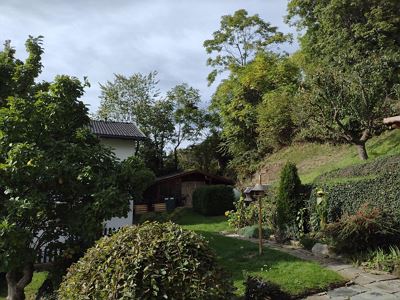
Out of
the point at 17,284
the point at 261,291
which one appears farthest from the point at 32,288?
the point at 261,291

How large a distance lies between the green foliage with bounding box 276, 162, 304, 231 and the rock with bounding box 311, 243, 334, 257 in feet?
5.56

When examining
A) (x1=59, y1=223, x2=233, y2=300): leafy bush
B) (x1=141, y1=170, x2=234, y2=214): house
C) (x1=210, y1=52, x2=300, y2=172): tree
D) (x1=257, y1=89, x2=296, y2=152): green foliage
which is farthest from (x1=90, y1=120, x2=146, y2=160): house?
(x1=59, y1=223, x2=233, y2=300): leafy bush

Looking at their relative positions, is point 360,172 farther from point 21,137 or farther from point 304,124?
point 21,137

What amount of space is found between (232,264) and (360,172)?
7.25 meters

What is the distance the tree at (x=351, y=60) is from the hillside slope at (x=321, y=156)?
74 centimetres

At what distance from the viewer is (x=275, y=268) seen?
7918 millimetres

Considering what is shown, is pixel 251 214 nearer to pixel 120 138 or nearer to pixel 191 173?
pixel 120 138

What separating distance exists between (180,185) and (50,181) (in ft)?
67.9

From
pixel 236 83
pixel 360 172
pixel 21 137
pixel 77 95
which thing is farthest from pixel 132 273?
pixel 236 83

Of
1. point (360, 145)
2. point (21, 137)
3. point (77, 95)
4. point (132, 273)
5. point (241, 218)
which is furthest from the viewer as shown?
point (360, 145)

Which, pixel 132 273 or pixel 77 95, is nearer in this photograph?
pixel 132 273

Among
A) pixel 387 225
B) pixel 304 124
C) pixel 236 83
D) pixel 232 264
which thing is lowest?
pixel 232 264

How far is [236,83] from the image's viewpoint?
96.9 ft

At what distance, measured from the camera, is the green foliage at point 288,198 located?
11.4 meters
